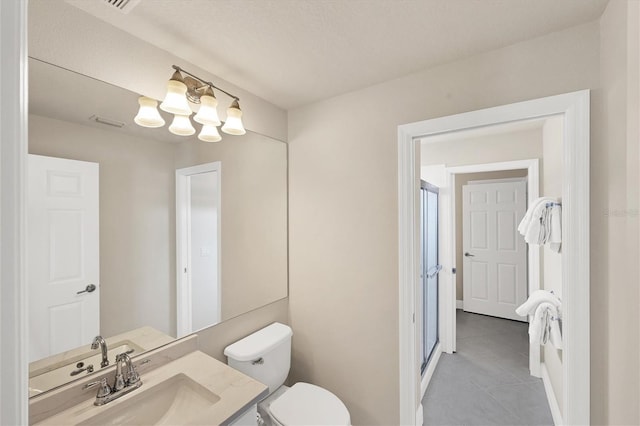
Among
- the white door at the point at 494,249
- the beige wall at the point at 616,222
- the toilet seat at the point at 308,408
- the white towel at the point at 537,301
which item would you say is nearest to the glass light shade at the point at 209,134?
the toilet seat at the point at 308,408

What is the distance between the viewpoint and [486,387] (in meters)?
2.39

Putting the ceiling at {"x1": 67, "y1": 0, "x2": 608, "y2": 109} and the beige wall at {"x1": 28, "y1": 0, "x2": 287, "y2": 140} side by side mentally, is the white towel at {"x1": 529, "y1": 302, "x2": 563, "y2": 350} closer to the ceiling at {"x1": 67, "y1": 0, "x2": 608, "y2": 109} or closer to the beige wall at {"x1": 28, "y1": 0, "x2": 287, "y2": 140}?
the ceiling at {"x1": 67, "y1": 0, "x2": 608, "y2": 109}

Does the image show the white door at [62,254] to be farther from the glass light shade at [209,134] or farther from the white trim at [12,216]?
the white trim at [12,216]

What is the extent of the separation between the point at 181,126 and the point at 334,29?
2.84 feet

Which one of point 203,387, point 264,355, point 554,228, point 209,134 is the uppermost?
point 209,134

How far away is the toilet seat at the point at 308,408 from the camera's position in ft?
4.75

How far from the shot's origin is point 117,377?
1.12 m

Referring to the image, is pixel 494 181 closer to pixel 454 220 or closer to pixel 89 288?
pixel 454 220

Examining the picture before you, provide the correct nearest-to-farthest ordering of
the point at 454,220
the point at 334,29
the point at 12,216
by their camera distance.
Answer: the point at 12,216, the point at 334,29, the point at 454,220

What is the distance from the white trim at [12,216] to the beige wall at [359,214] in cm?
155

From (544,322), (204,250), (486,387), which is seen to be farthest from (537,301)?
(204,250)

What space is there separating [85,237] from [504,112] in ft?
6.29

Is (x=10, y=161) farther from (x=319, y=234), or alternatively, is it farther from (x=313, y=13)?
(x=319, y=234)

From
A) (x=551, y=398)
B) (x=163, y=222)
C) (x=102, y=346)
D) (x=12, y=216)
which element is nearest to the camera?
(x=12, y=216)
